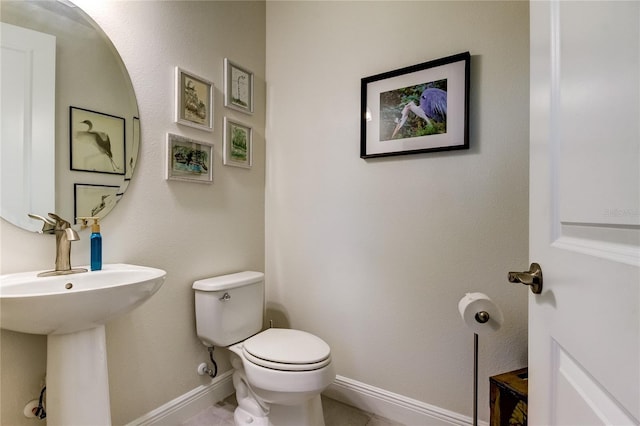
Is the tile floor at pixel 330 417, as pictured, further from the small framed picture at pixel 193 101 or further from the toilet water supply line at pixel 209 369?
the small framed picture at pixel 193 101

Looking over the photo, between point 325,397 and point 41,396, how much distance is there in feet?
4.35

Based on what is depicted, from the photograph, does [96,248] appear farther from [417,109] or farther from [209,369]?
[417,109]

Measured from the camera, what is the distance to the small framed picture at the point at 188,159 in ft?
5.01

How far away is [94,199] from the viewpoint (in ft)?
4.18

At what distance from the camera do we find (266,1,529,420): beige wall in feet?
4.54

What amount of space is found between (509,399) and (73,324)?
150 centimetres

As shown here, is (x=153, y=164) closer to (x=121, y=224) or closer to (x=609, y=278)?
(x=121, y=224)

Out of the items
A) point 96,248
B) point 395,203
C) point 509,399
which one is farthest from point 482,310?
point 96,248

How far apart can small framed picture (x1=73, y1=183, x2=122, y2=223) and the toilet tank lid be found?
549 millimetres

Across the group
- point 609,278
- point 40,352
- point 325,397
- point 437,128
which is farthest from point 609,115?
point 325,397

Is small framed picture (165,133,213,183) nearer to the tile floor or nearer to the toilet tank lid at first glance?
the toilet tank lid

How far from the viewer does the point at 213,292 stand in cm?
156

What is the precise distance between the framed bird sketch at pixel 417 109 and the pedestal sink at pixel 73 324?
1.24m

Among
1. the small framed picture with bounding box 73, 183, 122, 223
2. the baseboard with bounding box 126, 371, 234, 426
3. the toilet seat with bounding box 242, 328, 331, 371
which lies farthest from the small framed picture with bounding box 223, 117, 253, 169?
the baseboard with bounding box 126, 371, 234, 426
